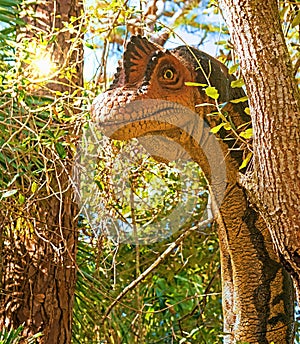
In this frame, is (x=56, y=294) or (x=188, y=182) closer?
(x=56, y=294)

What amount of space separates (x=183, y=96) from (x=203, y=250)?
820mm

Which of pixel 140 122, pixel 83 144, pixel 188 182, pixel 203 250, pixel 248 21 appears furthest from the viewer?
pixel 203 250

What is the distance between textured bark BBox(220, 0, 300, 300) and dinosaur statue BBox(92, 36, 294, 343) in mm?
165

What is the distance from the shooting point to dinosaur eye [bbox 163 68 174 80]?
67cm

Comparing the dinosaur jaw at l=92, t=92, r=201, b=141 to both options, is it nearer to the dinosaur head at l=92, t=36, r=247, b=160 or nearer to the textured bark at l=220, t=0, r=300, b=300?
the dinosaur head at l=92, t=36, r=247, b=160

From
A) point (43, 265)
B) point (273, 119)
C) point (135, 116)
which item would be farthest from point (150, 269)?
point (273, 119)

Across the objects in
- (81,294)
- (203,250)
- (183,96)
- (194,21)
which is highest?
(194,21)

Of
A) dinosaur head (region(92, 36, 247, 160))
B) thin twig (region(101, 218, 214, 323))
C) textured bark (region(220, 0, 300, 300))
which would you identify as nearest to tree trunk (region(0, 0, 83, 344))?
thin twig (region(101, 218, 214, 323))

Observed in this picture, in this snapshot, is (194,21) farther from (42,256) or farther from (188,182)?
(42,256)

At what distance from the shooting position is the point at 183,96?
682 millimetres

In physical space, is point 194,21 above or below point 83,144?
above

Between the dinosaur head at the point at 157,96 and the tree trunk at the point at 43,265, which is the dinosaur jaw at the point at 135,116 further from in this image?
the tree trunk at the point at 43,265

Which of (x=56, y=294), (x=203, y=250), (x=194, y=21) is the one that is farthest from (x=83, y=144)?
(x=194, y=21)

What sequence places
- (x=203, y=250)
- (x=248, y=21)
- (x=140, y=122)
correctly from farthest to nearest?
(x=203, y=250), (x=140, y=122), (x=248, y=21)
